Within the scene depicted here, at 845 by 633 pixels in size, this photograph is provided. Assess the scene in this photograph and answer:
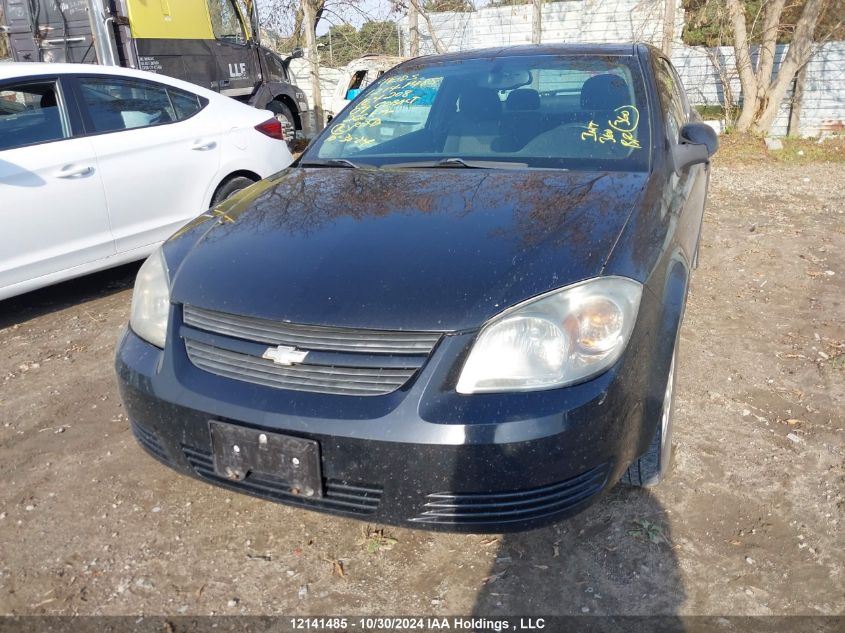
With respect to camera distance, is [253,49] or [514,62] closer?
[514,62]

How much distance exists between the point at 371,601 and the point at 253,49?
28.8ft

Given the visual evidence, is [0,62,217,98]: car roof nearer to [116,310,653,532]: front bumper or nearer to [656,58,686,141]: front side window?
[116,310,653,532]: front bumper

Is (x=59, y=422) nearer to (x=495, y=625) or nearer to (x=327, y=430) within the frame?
(x=327, y=430)

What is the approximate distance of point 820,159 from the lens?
911cm

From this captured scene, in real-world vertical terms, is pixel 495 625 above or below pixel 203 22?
below

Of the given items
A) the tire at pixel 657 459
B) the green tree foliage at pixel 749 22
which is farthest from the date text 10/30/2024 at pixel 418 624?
the green tree foliage at pixel 749 22

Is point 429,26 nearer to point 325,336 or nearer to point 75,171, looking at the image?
point 75,171

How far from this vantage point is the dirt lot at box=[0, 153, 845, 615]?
217 centimetres

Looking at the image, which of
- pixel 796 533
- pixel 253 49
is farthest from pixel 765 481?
pixel 253 49

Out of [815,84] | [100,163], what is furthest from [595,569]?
[815,84]

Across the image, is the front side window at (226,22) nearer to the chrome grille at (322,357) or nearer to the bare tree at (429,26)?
the bare tree at (429,26)

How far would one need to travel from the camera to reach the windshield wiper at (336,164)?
308 centimetres

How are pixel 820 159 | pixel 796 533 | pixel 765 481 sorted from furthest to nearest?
pixel 820 159 < pixel 765 481 < pixel 796 533

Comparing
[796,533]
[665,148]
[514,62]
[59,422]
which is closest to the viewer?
[796,533]
